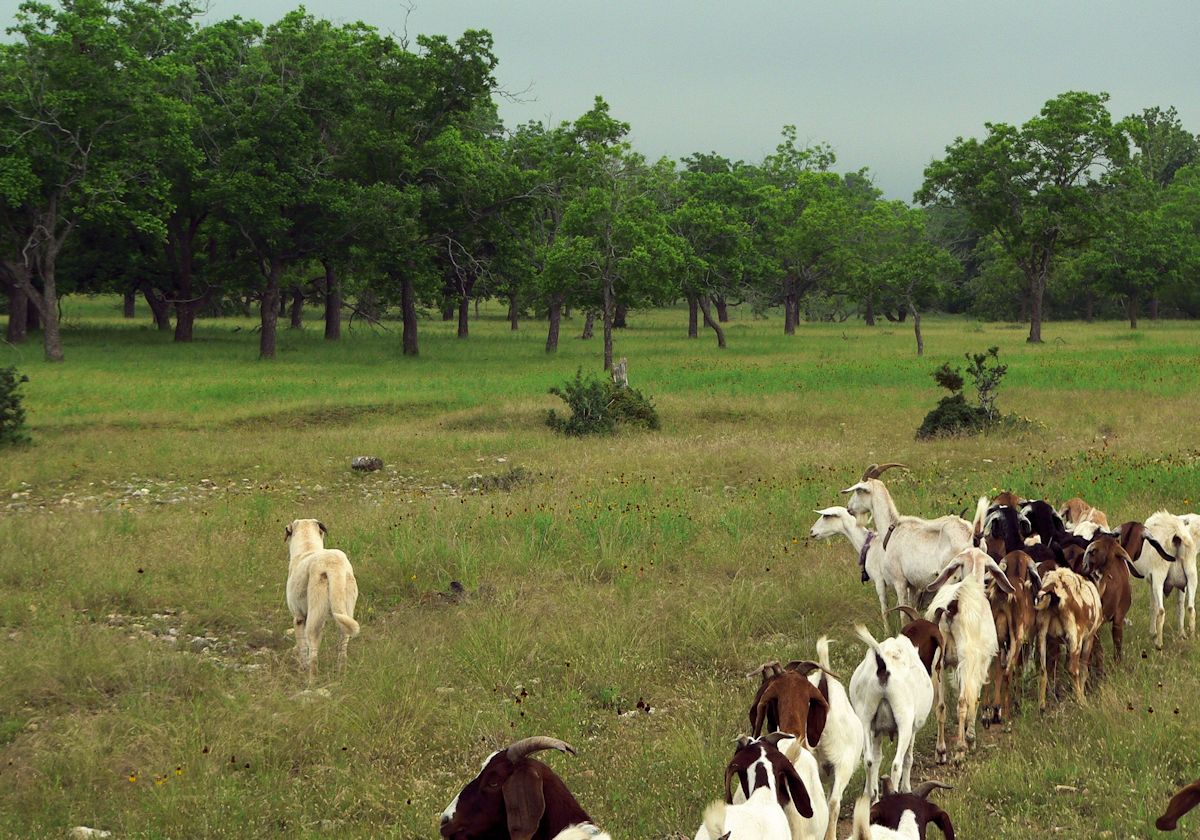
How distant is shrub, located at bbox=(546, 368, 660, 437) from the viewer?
20734 mm

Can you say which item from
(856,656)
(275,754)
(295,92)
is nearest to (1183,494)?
(856,656)

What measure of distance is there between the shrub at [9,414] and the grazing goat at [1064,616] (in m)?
17.7

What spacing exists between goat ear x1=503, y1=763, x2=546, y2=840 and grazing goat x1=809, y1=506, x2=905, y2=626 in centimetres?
498

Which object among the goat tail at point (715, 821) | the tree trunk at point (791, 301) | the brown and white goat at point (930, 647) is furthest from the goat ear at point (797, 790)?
the tree trunk at point (791, 301)

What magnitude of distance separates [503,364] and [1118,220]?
30782mm

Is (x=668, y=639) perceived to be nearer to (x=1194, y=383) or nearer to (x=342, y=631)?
(x=342, y=631)

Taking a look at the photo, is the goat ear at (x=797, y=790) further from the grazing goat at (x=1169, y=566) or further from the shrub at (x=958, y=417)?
the shrub at (x=958, y=417)

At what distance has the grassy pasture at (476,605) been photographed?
20.5 feet

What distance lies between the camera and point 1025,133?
47.9m

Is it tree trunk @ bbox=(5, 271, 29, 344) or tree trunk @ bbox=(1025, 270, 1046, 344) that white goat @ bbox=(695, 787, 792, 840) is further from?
tree trunk @ bbox=(1025, 270, 1046, 344)

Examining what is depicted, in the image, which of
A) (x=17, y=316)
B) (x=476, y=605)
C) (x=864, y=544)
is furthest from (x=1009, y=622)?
(x=17, y=316)

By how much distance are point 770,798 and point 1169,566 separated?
237 inches

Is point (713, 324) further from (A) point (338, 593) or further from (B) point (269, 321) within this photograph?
(A) point (338, 593)

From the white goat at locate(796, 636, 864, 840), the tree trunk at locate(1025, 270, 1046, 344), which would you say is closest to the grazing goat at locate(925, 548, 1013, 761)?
the white goat at locate(796, 636, 864, 840)
